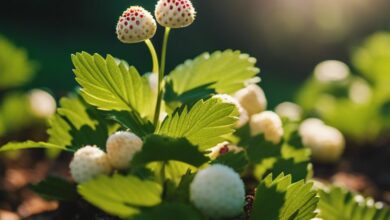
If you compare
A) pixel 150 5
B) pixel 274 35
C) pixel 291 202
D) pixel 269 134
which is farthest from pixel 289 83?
pixel 291 202

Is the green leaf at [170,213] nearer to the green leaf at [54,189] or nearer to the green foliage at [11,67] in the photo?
the green leaf at [54,189]

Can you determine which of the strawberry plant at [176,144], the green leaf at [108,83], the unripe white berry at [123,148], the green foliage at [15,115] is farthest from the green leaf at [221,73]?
the green foliage at [15,115]

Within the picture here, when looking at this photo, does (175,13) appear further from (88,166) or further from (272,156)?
(272,156)

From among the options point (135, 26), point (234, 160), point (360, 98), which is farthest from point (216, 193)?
point (360, 98)

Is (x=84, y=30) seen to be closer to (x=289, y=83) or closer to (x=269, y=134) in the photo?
(x=289, y=83)

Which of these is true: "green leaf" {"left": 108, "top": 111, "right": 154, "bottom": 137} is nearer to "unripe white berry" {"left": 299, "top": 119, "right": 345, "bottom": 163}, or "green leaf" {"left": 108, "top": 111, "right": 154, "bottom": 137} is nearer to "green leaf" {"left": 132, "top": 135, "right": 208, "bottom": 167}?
"green leaf" {"left": 132, "top": 135, "right": 208, "bottom": 167}
